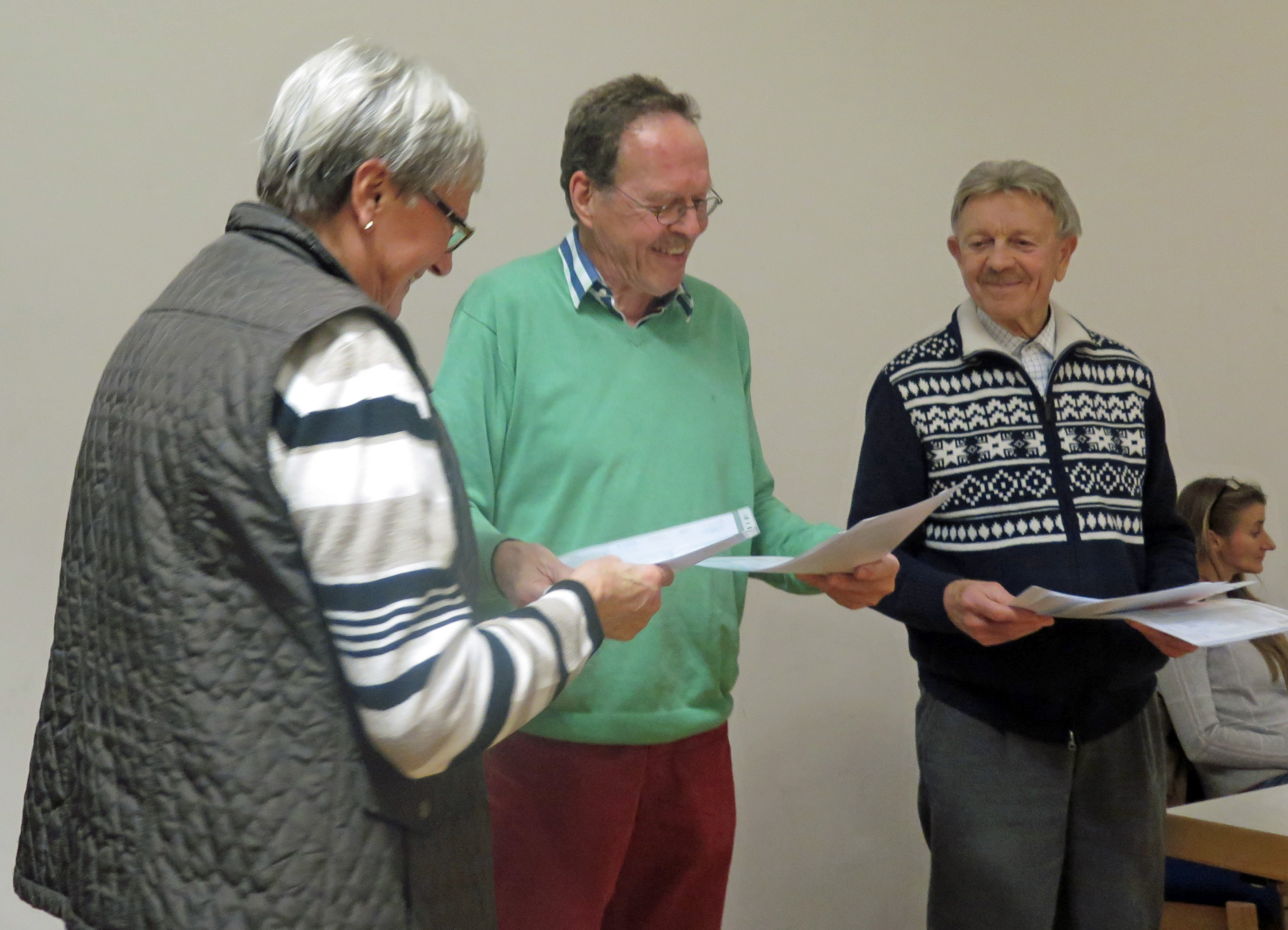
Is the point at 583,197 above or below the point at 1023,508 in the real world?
above

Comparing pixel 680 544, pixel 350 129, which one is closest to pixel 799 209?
pixel 680 544

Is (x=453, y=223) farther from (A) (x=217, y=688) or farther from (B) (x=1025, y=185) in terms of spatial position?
(B) (x=1025, y=185)

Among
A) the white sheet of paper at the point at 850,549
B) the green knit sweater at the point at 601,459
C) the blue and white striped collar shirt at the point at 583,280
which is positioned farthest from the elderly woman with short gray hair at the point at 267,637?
the blue and white striped collar shirt at the point at 583,280

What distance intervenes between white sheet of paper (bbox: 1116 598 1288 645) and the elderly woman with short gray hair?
3.20 ft

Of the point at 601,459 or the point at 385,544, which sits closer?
the point at 385,544

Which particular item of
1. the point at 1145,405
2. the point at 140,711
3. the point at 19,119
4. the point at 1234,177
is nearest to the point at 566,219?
the point at 19,119

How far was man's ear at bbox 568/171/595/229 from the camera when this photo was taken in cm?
171

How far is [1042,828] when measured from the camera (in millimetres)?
1893

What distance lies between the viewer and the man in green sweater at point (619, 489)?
1.57m

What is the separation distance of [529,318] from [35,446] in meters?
0.98

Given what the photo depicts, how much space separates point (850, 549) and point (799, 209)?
1630 mm

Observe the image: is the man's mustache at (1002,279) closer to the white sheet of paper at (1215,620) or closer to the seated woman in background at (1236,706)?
the white sheet of paper at (1215,620)

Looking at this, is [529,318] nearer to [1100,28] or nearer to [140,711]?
[140,711]

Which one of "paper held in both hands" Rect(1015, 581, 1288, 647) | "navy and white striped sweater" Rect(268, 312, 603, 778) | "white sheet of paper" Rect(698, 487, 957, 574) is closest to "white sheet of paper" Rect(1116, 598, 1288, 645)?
"paper held in both hands" Rect(1015, 581, 1288, 647)
